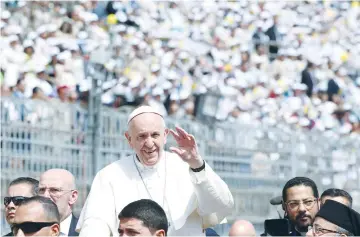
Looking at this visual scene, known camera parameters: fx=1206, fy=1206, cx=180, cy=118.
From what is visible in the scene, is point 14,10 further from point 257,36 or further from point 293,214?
point 293,214

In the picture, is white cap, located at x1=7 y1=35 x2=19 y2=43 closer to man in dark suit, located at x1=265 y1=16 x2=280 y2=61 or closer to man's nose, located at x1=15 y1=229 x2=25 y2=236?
man in dark suit, located at x1=265 y1=16 x2=280 y2=61

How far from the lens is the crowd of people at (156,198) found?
7199mm

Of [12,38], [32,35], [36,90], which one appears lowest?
[36,90]

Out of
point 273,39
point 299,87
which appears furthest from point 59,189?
point 273,39

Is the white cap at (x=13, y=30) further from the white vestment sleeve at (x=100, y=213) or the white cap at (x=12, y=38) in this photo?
the white vestment sleeve at (x=100, y=213)

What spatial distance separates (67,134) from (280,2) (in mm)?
12422

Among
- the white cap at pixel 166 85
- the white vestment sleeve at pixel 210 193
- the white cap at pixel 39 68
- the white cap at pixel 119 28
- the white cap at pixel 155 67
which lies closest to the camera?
the white vestment sleeve at pixel 210 193

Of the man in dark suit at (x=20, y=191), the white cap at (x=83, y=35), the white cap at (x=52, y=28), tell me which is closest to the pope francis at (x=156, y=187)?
the man in dark suit at (x=20, y=191)

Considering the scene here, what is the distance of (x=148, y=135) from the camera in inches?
317

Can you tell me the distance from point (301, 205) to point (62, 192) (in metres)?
1.80

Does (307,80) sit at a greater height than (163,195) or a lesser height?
greater

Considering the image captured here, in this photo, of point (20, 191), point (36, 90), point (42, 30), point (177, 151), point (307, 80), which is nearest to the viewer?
point (177, 151)

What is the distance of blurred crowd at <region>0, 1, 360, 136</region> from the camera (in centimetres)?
1788

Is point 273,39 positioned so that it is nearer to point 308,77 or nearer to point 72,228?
point 308,77
